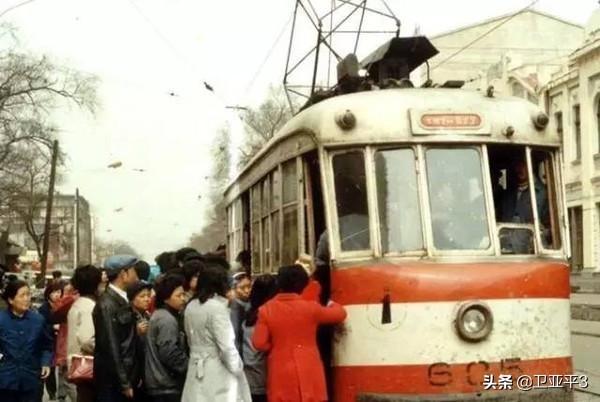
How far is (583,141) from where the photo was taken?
111ft

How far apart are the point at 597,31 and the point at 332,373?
95.7 ft

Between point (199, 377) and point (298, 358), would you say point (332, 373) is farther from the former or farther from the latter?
point (199, 377)

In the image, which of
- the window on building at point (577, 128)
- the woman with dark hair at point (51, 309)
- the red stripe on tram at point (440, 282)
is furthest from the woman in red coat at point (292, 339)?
the window on building at point (577, 128)

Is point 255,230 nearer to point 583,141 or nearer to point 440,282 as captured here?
point 440,282

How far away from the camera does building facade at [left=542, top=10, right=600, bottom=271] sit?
108 ft

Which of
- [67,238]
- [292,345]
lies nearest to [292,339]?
[292,345]

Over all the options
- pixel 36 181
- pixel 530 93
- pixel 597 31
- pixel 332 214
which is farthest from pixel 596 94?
pixel 332 214

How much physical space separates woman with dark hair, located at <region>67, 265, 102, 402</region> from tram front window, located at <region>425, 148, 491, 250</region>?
2.66 m

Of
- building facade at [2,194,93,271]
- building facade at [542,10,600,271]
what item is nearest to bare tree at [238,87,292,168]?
building facade at [542,10,600,271]

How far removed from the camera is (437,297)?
6504 millimetres

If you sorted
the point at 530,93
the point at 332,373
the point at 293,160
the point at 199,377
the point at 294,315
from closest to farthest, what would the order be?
the point at 199,377
the point at 294,315
the point at 332,373
the point at 293,160
the point at 530,93

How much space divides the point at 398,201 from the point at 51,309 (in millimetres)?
3660

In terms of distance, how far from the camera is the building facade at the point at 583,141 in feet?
108

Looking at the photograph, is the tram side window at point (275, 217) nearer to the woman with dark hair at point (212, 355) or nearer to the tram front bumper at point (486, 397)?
Result: the tram front bumper at point (486, 397)
